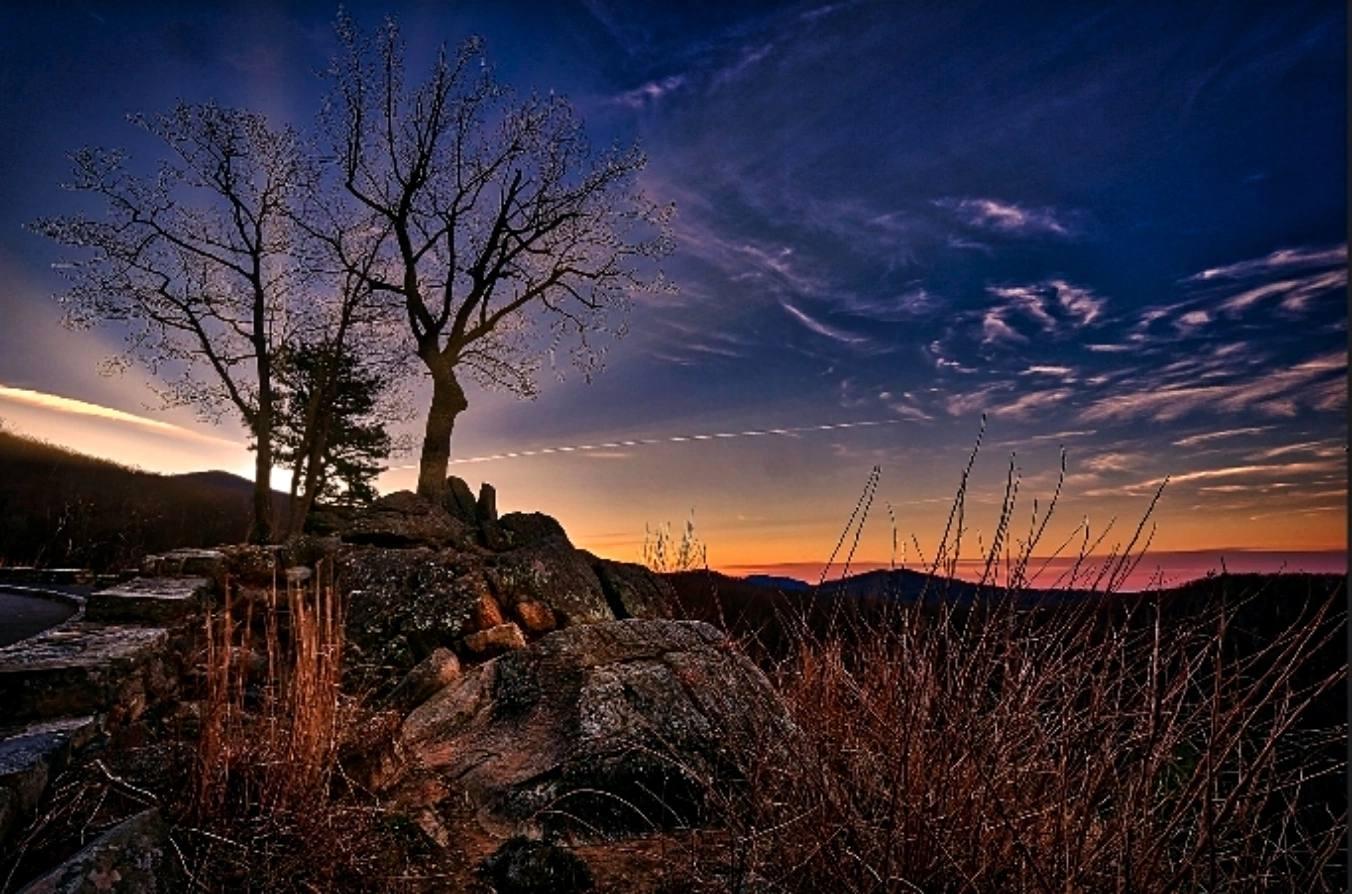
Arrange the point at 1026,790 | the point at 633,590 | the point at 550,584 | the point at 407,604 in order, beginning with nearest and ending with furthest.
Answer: the point at 1026,790, the point at 407,604, the point at 550,584, the point at 633,590

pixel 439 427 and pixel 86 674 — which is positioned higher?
pixel 439 427

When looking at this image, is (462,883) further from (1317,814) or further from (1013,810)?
(1317,814)

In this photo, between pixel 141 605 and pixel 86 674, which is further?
pixel 141 605

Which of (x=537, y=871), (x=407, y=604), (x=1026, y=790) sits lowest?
(x=537, y=871)

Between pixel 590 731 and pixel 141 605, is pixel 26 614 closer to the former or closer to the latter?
pixel 141 605

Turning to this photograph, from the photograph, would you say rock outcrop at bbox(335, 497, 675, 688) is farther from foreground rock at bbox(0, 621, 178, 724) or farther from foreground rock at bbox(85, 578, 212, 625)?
foreground rock at bbox(0, 621, 178, 724)

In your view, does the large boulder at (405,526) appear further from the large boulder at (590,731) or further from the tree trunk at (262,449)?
the tree trunk at (262,449)

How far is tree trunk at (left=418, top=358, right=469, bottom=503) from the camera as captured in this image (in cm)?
1485

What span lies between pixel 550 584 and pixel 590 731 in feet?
8.54

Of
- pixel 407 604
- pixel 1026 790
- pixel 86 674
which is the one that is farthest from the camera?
pixel 407 604

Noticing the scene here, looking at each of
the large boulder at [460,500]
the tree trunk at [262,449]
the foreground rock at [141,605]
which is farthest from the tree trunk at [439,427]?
the foreground rock at [141,605]

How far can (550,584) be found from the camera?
6.40 meters

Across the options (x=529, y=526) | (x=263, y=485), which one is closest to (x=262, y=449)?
(x=263, y=485)

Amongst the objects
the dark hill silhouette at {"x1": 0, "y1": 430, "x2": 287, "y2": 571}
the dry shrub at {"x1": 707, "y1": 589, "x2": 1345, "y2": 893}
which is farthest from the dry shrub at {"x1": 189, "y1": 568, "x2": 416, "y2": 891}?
the dark hill silhouette at {"x1": 0, "y1": 430, "x2": 287, "y2": 571}
